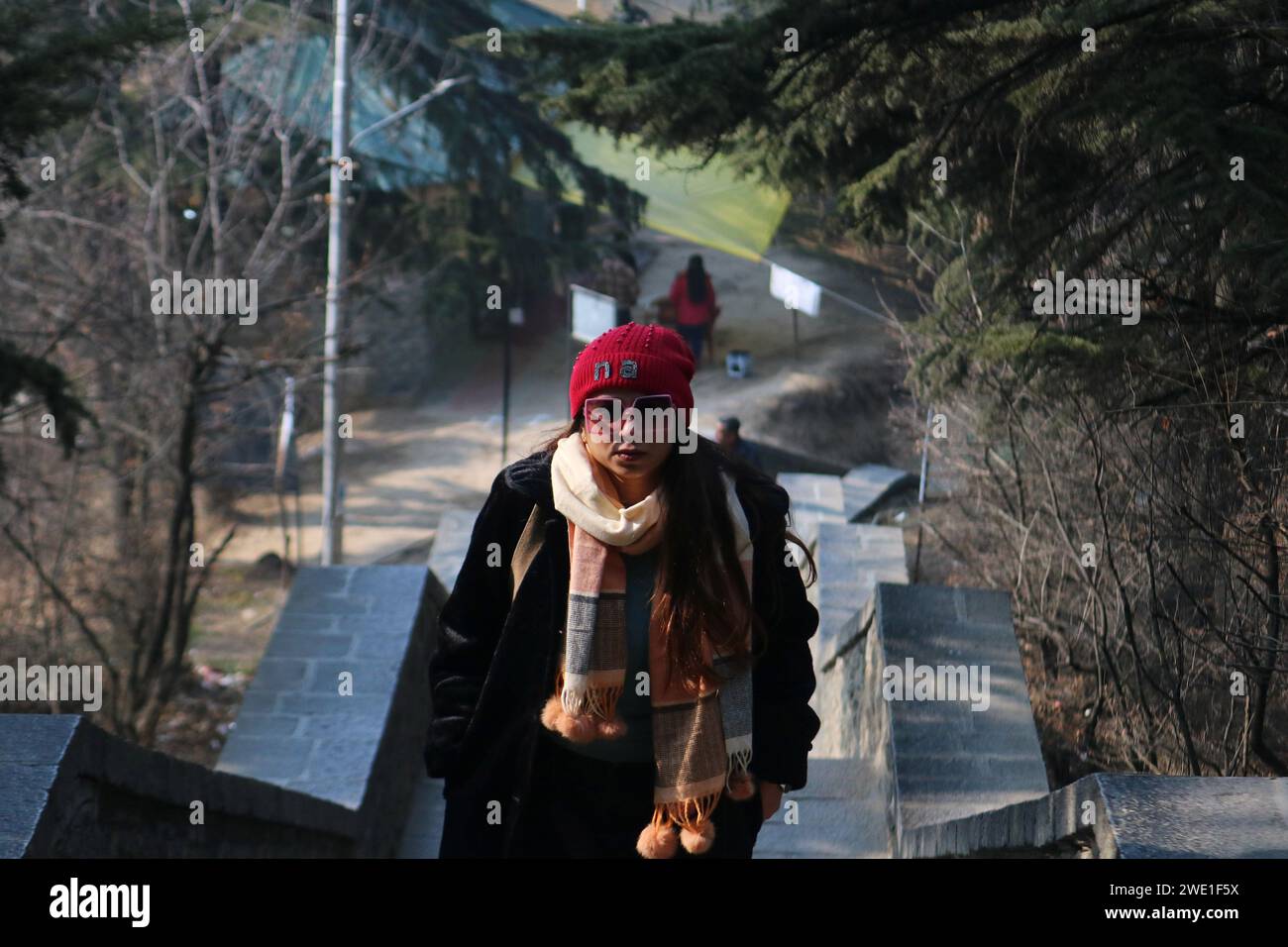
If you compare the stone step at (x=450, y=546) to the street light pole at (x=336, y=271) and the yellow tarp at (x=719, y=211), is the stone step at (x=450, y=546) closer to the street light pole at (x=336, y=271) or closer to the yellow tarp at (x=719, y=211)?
the street light pole at (x=336, y=271)

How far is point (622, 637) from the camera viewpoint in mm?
3088

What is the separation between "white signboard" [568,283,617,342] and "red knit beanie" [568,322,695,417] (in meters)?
11.0

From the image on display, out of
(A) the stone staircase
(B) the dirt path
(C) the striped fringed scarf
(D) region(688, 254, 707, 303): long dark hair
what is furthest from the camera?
(D) region(688, 254, 707, 303): long dark hair

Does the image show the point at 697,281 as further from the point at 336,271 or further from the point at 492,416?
the point at 336,271

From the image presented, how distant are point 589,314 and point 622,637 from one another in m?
11.5

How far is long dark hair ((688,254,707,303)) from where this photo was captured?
76.4 feet

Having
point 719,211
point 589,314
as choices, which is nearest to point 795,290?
point 719,211

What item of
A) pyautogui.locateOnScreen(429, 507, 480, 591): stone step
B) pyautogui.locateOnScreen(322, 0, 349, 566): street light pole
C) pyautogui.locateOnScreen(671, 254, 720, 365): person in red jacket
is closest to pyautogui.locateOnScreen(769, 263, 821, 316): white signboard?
pyautogui.locateOnScreen(671, 254, 720, 365): person in red jacket

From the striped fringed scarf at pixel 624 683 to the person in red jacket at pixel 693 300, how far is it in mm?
20228

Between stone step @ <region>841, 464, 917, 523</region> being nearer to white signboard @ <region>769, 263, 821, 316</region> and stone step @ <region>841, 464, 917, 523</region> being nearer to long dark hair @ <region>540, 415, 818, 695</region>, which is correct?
white signboard @ <region>769, 263, 821, 316</region>

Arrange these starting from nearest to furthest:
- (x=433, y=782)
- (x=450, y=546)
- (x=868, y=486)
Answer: (x=433, y=782), (x=450, y=546), (x=868, y=486)
